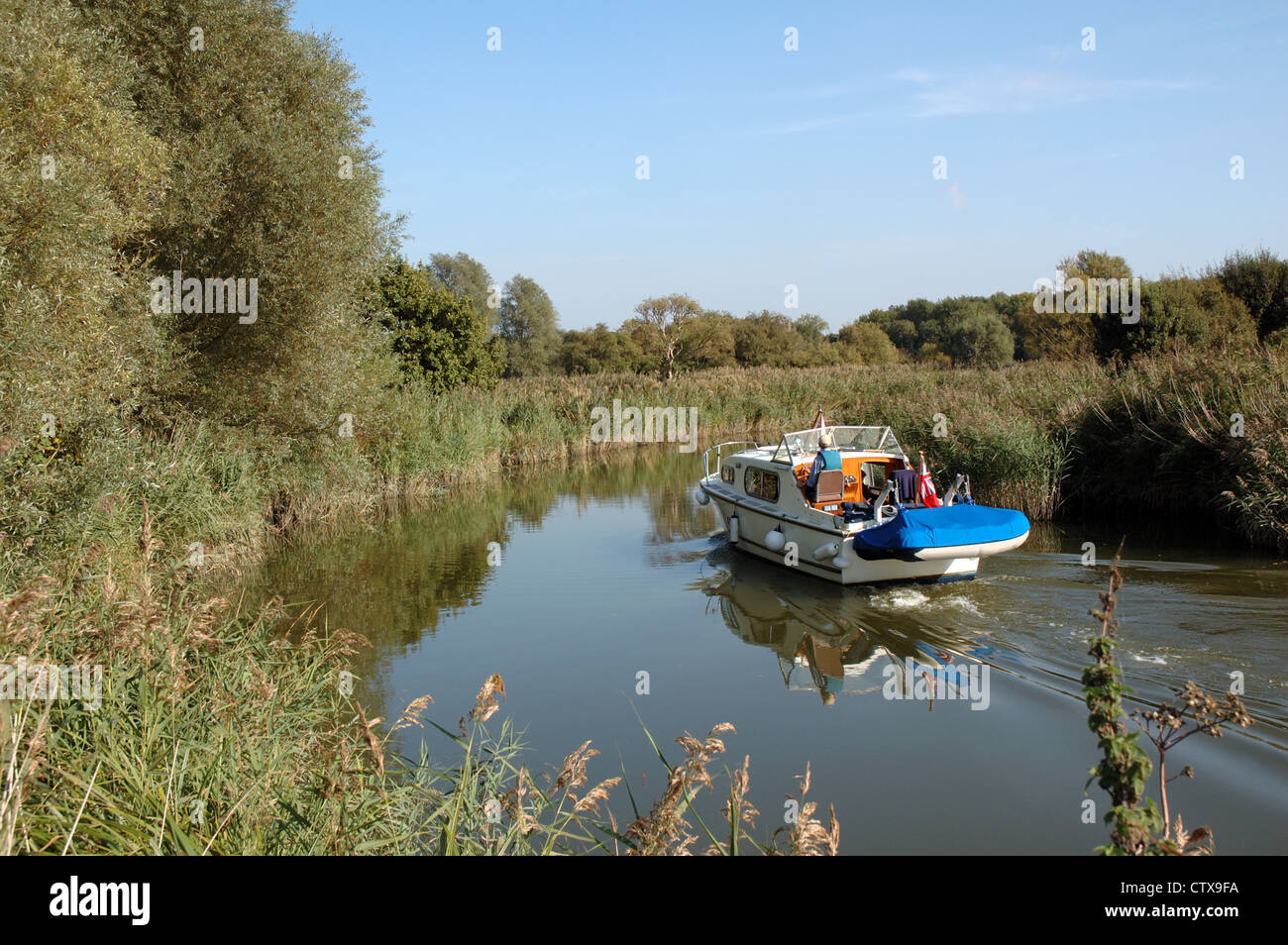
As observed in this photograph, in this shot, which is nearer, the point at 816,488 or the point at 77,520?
the point at 77,520

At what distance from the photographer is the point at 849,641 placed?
10109mm

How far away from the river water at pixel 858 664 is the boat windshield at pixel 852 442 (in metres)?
2.01

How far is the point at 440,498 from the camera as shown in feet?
70.9

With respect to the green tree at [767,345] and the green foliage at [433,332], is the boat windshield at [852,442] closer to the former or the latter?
the green foliage at [433,332]

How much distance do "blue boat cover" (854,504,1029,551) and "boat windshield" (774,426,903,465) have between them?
284 cm

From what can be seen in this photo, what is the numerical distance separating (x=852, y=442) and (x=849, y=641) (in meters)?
4.91

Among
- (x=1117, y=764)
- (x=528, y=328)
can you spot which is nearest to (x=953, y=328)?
(x=528, y=328)

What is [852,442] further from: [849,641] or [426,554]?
[426,554]

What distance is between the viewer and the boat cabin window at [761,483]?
44.8 feet

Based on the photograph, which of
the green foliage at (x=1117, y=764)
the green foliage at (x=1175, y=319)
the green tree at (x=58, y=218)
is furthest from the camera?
the green foliage at (x=1175, y=319)

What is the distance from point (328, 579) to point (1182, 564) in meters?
12.0

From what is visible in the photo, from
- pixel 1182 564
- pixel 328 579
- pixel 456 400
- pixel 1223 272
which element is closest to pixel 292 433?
pixel 328 579

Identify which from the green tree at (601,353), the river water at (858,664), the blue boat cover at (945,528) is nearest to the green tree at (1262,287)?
the river water at (858,664)
